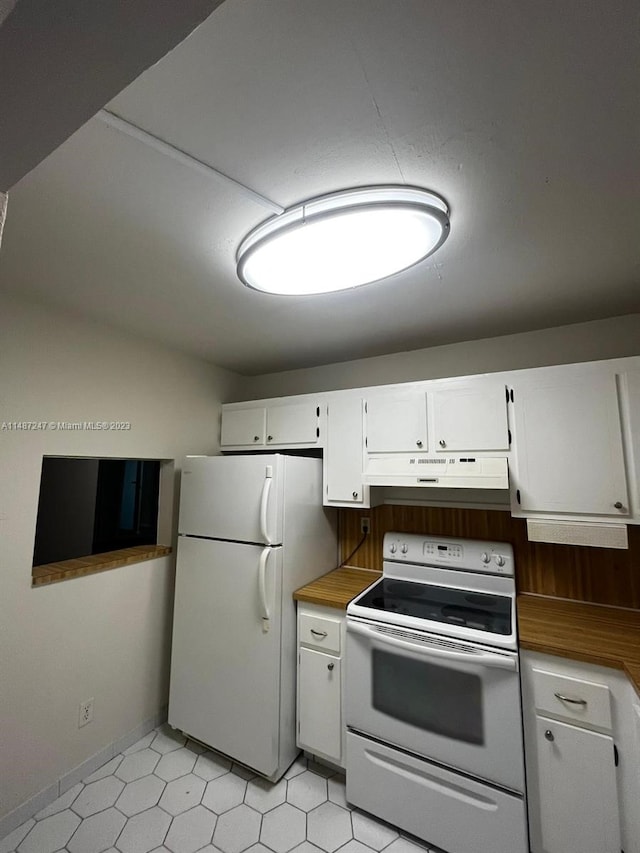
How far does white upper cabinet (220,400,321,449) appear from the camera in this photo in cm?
249

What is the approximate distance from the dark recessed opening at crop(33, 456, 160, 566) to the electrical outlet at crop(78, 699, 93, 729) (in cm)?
89

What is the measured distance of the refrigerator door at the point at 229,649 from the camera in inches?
77.0

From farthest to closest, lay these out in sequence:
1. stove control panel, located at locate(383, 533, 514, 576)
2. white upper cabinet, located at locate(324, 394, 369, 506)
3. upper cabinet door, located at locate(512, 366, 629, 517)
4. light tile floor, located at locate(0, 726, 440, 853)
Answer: white upper cabinet, located at locate(324, 394, 369, 506) < stove control panel, located at locate(383, 533, 514, 576) < upper cabinet door, located at locate(512, 366, 629, 517) < light tile floor, located at locate(0, 726, 440, 853)

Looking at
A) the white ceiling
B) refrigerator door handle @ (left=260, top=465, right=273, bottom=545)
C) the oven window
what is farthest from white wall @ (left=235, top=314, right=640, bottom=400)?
the oven window

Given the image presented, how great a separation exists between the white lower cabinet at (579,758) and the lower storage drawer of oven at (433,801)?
108 millimetres

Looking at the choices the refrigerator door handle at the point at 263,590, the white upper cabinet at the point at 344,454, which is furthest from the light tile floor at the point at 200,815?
the white upper cabinet at the point at 344,454

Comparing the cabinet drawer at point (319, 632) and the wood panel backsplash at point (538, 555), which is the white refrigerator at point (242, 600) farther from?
the wood panel backsplash at point (538, 555)

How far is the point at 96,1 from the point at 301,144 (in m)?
0.65

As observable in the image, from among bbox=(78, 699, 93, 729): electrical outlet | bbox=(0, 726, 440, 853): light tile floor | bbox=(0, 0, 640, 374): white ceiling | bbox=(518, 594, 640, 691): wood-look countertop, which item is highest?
bbox=(0, 0, 640, 374): white ceiling

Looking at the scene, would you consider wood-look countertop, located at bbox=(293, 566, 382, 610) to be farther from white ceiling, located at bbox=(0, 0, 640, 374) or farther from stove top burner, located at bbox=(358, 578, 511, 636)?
white ceiling, located at bbox=(0, 0, 640, 374)

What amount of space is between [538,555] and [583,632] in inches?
19.6

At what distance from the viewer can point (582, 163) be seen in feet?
3.30

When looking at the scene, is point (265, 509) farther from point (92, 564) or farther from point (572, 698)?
point (572, 698)

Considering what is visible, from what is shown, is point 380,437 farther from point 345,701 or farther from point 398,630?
point 345,701
